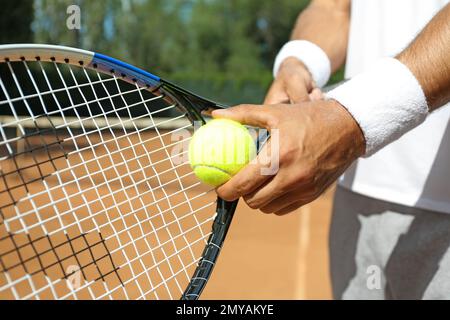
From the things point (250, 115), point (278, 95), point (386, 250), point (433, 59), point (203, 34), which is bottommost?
point (203, 34)

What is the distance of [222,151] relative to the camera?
913mm

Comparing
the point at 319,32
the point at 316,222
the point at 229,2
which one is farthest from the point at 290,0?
the point at 319,32

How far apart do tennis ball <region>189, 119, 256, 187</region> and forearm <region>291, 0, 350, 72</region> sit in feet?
1.72

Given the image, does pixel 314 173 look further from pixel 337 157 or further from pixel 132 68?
pixel 132 68

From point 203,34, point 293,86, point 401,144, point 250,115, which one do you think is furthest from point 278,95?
Result: point 203,34

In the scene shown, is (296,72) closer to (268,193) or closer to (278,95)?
(278,95)

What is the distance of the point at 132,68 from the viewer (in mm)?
1050

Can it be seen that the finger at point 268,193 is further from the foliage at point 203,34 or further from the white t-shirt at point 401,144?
the foliage at point 203,34

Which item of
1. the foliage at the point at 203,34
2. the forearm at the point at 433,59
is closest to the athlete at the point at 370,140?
the forearm at the point at 433,59

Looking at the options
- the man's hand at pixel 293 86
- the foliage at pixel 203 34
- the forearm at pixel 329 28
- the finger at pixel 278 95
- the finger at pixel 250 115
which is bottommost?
the foliage at pixel 203 34

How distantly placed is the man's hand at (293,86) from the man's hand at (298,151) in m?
0.31

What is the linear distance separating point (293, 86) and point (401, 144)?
0.25 m

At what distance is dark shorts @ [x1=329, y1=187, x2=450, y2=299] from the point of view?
3.62 ft

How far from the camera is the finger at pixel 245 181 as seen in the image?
830 mm
